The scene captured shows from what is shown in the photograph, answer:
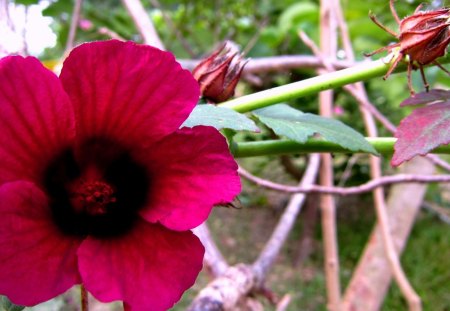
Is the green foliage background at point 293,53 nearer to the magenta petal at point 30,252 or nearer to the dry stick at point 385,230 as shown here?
the dry stick at point 385,230

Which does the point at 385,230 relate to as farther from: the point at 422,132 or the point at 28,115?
the point at 28,115

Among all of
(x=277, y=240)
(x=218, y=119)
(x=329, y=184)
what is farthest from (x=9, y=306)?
(x=329, y=184)

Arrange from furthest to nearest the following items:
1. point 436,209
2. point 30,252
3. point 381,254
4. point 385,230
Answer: point 436,209, point 381,254, point 385,230, point 30,252

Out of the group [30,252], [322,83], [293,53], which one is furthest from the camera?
[293,53]

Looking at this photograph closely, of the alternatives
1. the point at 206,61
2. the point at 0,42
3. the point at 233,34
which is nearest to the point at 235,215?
the point at 233,34

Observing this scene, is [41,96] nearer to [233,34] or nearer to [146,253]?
[146,253]

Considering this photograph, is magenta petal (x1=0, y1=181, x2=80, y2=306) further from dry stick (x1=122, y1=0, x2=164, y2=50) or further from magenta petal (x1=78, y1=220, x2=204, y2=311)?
dry stick (x1=122, y1=0, x2=164, y2=50)

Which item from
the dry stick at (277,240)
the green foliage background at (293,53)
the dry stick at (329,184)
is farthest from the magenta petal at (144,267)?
the green foliage background at (293,53)
